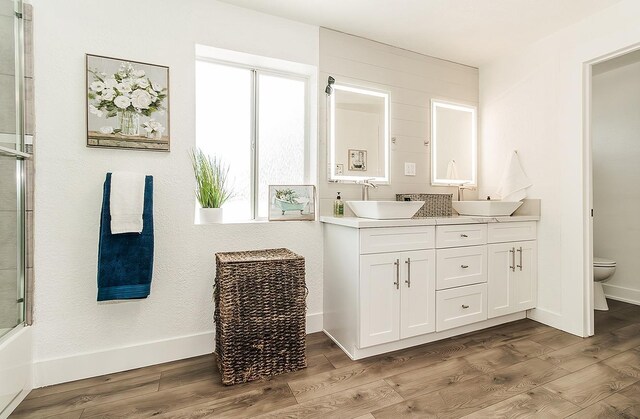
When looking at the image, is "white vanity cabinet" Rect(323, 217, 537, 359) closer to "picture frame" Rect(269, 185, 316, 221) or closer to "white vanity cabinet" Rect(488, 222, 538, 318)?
"white vanity cabinet" Rect(488, 222, 538, 318)

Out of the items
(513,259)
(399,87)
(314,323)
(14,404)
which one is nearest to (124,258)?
(14,404)

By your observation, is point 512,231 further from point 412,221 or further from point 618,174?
point 618,174

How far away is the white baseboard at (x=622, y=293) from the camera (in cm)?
313

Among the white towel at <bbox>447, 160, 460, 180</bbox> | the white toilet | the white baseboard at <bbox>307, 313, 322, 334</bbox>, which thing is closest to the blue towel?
the white baseboard at <bbox>307, 313, 322, 334</bbox>

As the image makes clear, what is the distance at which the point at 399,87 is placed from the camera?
283 cm

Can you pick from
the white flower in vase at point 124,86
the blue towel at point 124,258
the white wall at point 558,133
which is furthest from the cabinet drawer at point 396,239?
the white flower in vase at point 124,86

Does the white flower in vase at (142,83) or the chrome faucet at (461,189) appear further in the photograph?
the chrome faucet at (461,189)

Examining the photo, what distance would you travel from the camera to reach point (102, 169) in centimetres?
191

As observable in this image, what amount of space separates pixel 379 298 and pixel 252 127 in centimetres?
162

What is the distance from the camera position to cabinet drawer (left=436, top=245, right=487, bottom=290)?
2.27 metres

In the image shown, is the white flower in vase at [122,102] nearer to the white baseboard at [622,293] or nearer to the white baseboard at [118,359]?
the white baseboard at [118,359]

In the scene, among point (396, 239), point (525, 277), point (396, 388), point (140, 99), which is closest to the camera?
point (396, 388)

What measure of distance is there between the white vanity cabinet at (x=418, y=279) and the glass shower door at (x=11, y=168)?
1.84 metres

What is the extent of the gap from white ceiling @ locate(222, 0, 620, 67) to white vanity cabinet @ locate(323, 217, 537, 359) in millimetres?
1535
